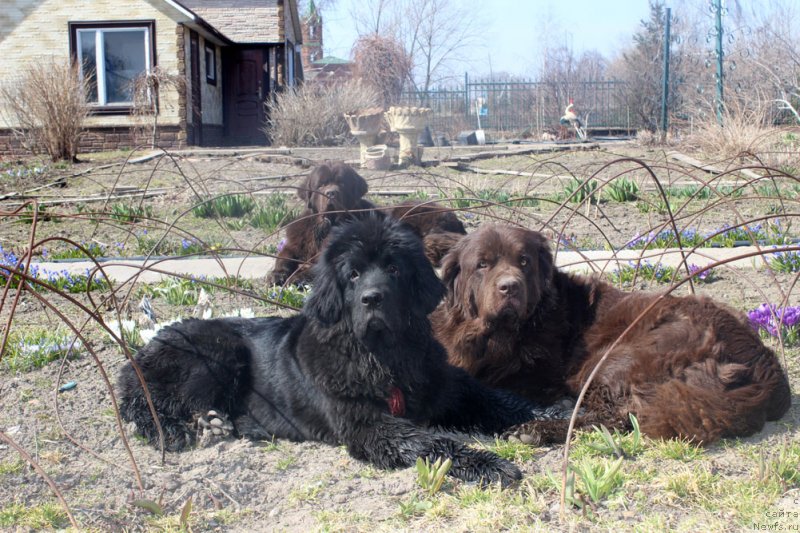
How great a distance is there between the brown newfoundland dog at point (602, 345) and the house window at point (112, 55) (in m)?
19.3

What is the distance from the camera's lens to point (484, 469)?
334 centimetres

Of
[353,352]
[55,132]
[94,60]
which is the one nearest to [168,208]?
[55,132]

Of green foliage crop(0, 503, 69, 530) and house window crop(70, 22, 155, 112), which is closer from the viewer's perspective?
green foliage crop(0, 503, 69, 530)

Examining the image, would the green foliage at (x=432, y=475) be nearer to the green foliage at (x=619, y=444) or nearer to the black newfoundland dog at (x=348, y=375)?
the black newfoundland dog at (x=348, y=375)

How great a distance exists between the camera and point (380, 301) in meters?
3.55

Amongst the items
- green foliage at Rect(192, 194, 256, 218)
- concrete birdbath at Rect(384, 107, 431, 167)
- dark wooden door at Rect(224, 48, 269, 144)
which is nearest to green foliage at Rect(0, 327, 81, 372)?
green foliage at Rect(192, 194, 256, 218)

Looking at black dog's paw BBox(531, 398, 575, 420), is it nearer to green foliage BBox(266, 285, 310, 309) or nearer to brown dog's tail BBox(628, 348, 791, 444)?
brown dog's tail BBox(628, 348, 791, 444)

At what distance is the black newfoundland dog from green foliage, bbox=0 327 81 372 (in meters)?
1.01

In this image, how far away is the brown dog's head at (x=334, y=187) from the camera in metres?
7.44

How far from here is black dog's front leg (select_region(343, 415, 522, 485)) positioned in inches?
131

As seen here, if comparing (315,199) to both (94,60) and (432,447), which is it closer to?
(432,447)

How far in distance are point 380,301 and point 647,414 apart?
1429 millimetres

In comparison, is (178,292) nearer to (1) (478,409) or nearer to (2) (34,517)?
(1) (478,409)

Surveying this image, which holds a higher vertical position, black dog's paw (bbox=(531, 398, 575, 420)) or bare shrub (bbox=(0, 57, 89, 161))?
bare shrub (bbox=(0, 57, 89, 161))
